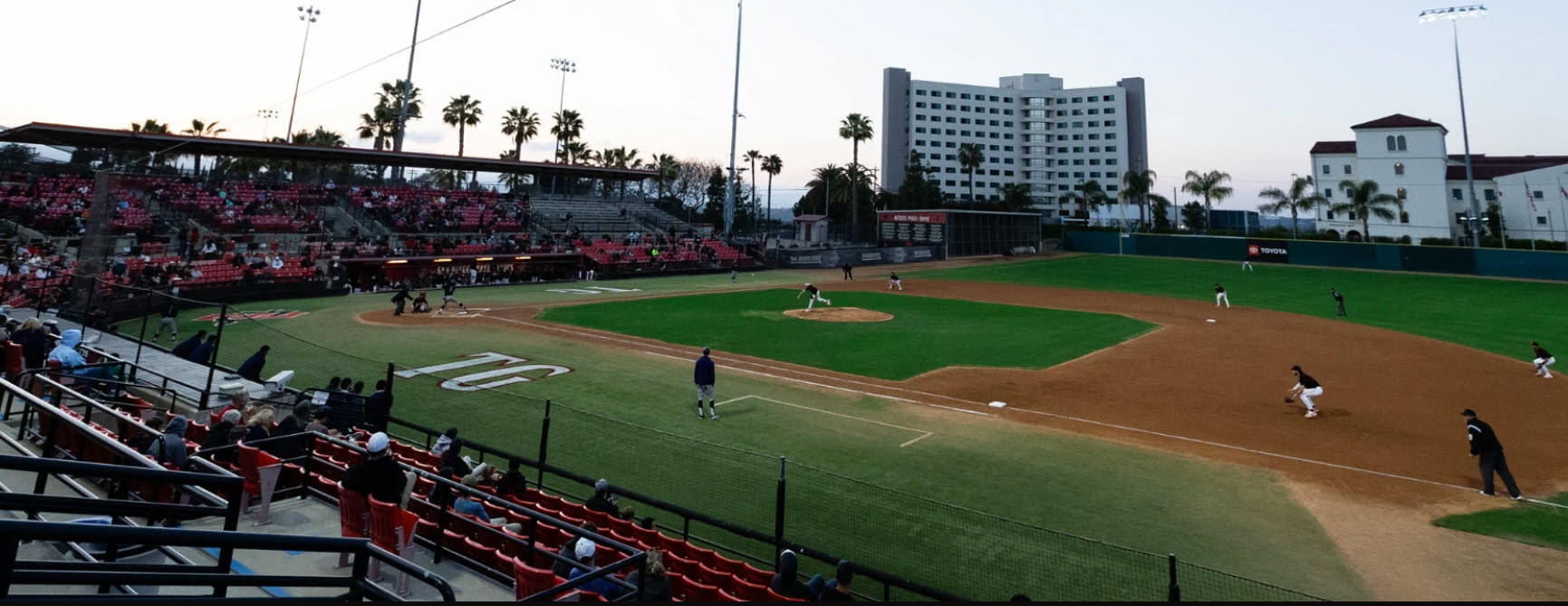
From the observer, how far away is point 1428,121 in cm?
8506

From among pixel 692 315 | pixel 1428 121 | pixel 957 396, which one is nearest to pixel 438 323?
pixel 692 315

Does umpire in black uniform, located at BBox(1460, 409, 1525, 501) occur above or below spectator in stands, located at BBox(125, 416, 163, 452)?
below

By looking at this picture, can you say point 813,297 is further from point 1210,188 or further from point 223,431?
point 1210,188

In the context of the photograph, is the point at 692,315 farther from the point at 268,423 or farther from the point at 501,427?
the point at 268,423

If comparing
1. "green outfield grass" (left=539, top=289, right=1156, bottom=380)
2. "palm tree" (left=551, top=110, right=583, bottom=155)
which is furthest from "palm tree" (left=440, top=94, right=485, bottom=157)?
"green outfield grass" (left=539, top=289, right=1156, bottom=380)

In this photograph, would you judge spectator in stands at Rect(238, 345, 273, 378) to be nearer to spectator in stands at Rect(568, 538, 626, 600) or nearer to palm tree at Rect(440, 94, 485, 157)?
spectator in stands at Rect(568, 538, 626, 600)

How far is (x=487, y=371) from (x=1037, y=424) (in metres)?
16.1

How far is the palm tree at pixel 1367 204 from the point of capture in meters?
78.7

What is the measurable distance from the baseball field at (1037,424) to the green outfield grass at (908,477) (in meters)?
0.07

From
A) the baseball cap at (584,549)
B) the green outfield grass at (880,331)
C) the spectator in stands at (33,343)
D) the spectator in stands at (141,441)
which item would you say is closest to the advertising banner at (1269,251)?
the green outfield grass at (880,331)

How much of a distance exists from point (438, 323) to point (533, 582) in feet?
90.8

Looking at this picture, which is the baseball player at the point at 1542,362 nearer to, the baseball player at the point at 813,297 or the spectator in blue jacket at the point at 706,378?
the spectator in blue jacket at the point at 706,378

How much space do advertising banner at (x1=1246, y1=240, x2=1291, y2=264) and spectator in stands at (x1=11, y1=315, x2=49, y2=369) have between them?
87.1 m

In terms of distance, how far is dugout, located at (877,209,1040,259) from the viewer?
80375 mm
